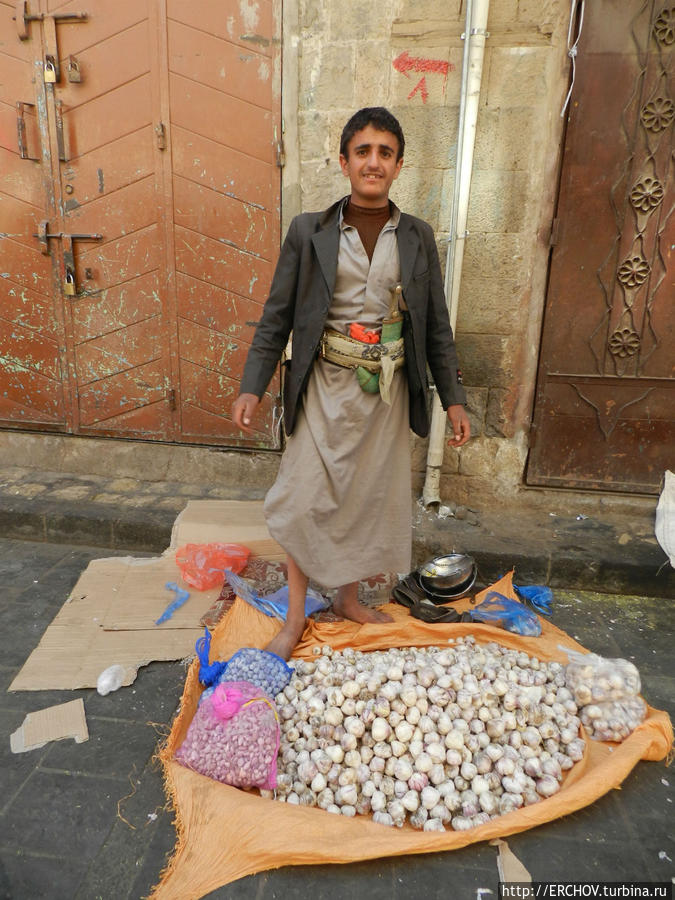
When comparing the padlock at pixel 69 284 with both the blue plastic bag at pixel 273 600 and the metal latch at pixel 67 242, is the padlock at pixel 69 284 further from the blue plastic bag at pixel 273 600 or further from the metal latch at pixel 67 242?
the blue plastic bag at pixel 273 600

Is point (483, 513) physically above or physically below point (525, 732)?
below

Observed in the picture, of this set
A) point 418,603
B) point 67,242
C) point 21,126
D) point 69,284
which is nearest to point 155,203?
point 67,242

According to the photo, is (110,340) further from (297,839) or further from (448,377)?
(297,839)

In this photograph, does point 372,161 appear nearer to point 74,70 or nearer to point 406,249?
point 406,249

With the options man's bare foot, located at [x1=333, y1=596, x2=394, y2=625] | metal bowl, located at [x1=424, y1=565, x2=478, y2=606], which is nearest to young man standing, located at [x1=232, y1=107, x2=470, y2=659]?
man's bare foot, located at [x1=333, y1=596, x2=394, y2=625]

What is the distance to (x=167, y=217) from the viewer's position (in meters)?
3.94

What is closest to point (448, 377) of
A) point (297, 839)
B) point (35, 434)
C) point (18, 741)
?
point (297, 839)

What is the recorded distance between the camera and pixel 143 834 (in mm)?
1812

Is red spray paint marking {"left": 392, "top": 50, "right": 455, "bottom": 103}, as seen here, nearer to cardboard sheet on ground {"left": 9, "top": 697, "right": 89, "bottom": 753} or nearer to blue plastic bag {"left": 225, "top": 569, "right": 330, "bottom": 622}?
blue plastic bag {"left": 225, "top": 569, "right": 330, "bottom": 622}

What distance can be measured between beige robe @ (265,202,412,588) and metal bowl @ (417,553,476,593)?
52cm

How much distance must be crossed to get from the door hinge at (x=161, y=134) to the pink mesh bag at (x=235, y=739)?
3281 mm

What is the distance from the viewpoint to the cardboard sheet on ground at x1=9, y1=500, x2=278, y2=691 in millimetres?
2559

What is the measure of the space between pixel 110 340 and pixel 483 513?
279 centimetres

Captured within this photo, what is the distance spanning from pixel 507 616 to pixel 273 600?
3.68 ft
